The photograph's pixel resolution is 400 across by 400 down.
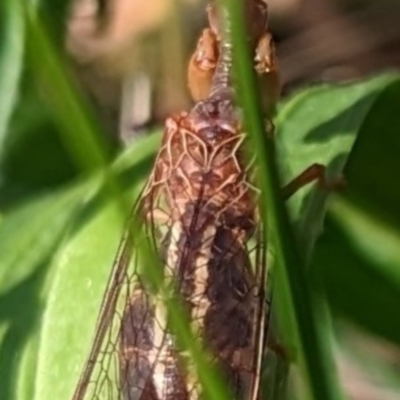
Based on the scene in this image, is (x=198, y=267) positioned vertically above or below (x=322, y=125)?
below

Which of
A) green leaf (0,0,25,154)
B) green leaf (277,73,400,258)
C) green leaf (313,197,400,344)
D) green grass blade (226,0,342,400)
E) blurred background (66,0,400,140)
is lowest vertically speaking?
green grass blade (226,0,342,400)

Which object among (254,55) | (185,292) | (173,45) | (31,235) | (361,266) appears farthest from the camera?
(173,45)

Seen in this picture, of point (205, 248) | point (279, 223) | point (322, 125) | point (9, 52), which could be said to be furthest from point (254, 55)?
point (279, 223)

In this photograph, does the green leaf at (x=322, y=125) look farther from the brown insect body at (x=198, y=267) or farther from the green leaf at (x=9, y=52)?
the green leaf at (x=9, y=52)

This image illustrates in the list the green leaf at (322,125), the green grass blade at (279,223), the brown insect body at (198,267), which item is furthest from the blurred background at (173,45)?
the green grass blade at (279,223)

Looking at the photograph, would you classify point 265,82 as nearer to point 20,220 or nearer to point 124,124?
point 20,220

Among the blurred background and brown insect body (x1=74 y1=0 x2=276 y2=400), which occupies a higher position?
the blurred background

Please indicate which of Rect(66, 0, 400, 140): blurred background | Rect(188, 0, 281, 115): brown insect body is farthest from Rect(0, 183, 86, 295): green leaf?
Rect(66, 0, 400, 140): blurred background

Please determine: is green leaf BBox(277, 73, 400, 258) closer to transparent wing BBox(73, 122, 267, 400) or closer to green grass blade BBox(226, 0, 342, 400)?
transparent wing BBox(73, 122, 267, 400)

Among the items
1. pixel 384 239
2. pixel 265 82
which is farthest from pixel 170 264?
pixel 384 239

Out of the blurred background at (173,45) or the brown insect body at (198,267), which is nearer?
the brown insect body at (198,267)

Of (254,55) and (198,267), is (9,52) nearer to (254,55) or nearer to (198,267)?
(254,55)
